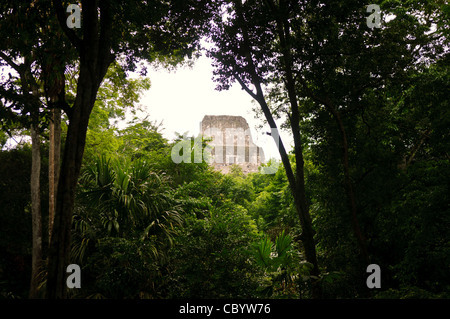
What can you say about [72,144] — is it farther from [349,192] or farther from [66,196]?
[349,192]

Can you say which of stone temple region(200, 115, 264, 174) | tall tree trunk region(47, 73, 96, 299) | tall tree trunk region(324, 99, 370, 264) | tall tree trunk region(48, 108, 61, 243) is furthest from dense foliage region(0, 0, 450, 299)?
stone temple region(200, 115, 264, 174)

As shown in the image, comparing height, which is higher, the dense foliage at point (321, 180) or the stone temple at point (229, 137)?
the stone temple at point (229, 137)

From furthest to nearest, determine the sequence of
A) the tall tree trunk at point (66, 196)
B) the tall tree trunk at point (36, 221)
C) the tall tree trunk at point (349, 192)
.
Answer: the tall tree trunk at point (36, 221) → the tall tree trunk at point (349, 192) → the tall tree trunk at point (66, 196)

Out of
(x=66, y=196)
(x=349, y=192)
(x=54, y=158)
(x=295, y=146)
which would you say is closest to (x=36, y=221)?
(x=54, y=158)

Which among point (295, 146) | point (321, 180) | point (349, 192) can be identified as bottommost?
point (349, 192)

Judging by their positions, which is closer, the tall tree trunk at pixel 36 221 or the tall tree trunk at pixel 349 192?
the tall tree trunk at pixel 349 192

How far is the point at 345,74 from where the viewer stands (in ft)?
20.9

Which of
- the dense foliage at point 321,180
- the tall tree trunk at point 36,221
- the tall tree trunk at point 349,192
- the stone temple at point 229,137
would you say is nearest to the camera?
the dense foliage at point 321,180

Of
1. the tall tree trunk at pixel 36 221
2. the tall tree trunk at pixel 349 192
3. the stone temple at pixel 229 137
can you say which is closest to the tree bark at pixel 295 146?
the tall tree trunk at pixel 349 192

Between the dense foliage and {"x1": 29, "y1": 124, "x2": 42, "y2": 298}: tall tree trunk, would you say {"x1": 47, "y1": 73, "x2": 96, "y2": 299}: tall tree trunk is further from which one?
{"x1": 29, "y1": 124, "x2": 42, "y2": 298}: tall tree trunk

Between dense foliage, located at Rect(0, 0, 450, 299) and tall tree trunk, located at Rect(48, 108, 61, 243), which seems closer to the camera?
dense foliage, located at Rect(0, 0, 450, 299)

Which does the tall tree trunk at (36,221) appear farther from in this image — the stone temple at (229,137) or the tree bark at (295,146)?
the stone temple at (229,137)
